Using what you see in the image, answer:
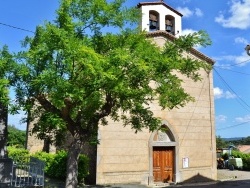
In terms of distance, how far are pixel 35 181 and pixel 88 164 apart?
194 inches

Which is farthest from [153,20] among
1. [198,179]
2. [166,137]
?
[198,179]

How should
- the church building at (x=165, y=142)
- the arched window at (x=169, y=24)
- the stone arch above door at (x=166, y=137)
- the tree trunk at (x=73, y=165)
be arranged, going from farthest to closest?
the arched window at (x=169, y=24), the stone arch above door at (x=166, y=137), the church building at (x=165, y=142), the tree trunk at (x=73, y=165)

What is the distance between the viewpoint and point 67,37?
9039mm

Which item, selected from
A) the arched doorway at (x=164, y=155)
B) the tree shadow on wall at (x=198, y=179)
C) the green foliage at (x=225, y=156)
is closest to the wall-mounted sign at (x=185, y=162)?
the arched doorway at (x=164, y=155)

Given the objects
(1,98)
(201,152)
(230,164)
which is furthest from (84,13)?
(230,164)

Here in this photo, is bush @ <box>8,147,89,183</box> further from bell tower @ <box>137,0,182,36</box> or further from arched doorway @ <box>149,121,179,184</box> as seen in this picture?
bell tower @ <box>137,0,182,36</box>

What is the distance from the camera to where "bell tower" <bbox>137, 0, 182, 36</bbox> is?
2116cm

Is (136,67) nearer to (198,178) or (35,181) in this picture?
(35,181)

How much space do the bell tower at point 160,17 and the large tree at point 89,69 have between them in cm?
1050

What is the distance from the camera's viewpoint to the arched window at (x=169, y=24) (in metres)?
22.4

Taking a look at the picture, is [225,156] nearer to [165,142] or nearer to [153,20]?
[165,142]

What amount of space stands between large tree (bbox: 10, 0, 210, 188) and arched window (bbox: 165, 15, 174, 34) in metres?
11.8

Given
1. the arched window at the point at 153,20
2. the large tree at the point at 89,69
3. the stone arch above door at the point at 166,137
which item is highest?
the arched window at the point at 153,20

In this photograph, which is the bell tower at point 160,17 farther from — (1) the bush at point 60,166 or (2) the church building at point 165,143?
(1) the bush at point 60,166
